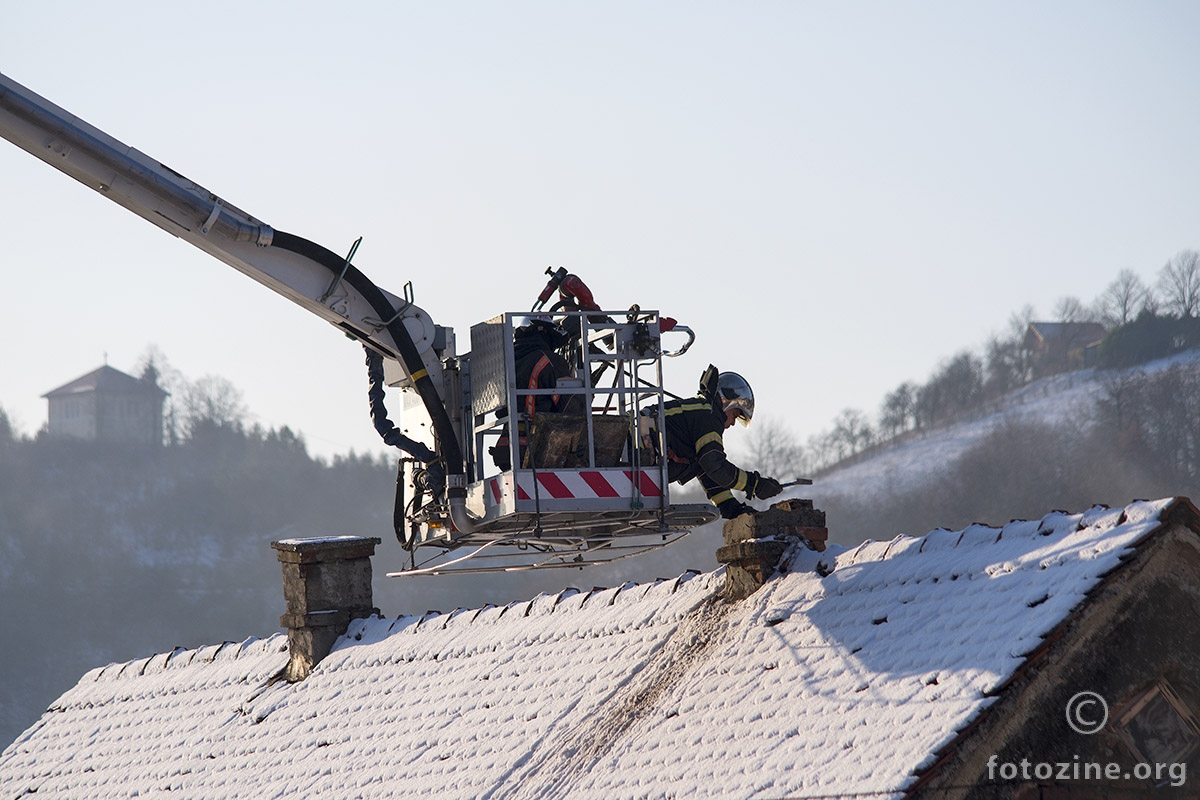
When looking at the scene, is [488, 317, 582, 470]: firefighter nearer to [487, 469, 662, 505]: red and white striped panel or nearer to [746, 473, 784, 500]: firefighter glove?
[487, 469, 662, 505]: red and white striped panel

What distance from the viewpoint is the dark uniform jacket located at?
12.6 metres

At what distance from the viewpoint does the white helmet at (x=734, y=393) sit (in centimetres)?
1314

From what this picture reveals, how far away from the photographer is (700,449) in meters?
12.6

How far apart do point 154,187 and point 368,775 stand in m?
4.73

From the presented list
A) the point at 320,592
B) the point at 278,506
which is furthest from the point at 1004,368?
the point at 320,592

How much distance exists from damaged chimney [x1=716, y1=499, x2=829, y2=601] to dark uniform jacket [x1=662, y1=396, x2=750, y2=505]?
32 centimetres

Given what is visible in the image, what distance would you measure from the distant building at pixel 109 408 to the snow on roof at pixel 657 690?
12884cm

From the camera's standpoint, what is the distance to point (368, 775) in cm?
1290

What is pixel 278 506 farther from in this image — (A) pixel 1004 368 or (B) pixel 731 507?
(B) pixel 731 507

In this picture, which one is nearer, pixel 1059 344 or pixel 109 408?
pixel 1059 344

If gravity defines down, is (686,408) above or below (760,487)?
above

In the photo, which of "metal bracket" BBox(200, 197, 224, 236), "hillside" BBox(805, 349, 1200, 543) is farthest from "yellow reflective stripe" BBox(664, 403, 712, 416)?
"hillside" BBox(805, 349, 1200, 543)

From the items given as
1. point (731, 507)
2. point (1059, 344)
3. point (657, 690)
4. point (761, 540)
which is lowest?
point (657, 690)

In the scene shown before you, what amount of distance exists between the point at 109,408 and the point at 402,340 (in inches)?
5363
